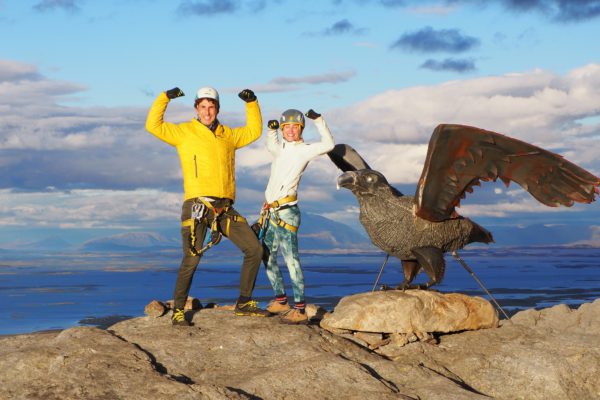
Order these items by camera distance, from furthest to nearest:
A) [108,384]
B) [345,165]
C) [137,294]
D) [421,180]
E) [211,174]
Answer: [137,294]
[345,165]
[421,180]
[211,174]
[108,384]

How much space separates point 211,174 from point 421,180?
2.97 meters

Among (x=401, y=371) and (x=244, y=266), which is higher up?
(x=244, y=266)

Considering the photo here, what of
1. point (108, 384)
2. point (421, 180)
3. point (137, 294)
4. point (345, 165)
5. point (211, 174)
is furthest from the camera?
point (137, 294)

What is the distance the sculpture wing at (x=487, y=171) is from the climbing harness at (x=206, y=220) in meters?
2.76

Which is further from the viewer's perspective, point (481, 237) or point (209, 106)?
point (481, 237)

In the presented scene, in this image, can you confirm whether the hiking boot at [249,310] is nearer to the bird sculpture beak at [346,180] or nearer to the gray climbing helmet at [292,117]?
the bird sculpture beak at [346,180]

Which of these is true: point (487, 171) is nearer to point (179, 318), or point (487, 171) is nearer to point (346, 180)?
point (346, 180)

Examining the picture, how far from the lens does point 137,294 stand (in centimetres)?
6353

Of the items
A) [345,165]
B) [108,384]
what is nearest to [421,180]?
[345,165]

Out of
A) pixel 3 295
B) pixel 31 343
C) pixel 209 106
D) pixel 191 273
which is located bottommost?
pixel 3 295

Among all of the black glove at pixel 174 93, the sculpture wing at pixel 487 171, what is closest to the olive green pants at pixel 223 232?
the black glove at pixel 174 93

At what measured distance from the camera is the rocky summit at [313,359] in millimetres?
8820

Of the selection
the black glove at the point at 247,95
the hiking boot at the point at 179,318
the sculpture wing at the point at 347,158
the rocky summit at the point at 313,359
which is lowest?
the rocky summit at the point at 313,359

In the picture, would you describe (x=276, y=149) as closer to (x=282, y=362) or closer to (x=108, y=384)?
(x=282, y=362)
